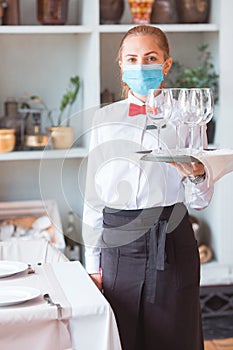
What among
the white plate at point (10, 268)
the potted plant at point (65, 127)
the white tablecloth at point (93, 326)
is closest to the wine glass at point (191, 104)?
the white tablecloth at point (93, 326)

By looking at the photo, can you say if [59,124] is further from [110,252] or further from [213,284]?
[110,252]

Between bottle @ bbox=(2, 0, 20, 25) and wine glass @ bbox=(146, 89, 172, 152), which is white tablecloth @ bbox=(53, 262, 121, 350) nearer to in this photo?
wine glass @ bbox=(146, 89, 172, 152)

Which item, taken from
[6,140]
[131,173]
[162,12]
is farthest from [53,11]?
[131,173]

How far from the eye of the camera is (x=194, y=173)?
2.03m

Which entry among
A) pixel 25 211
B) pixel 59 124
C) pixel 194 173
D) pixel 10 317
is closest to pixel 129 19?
pixel 59 124

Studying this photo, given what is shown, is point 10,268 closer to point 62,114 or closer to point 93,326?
point 93,326

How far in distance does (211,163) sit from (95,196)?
0.44 m

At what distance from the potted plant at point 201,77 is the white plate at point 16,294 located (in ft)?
6.02

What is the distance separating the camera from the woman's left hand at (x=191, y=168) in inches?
79.5

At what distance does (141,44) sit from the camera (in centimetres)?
227

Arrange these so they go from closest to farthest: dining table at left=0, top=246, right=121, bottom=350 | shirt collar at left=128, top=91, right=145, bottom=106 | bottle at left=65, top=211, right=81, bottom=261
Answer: dining table at left=0, top=246, right=121, bottom=350 < shirt collar at left=128, top=91, right=145, bottom=106 < bottle at left=65, top=211, right=81, bottom=261

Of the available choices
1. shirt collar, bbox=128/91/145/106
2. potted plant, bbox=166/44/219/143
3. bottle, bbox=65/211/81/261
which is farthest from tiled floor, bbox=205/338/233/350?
shirt collar, bbox=128/91/145/106

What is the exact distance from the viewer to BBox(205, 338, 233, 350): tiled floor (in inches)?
131

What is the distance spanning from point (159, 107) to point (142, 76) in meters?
0.25
